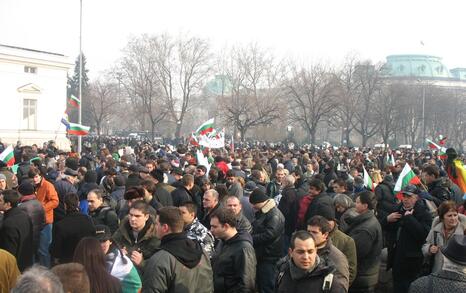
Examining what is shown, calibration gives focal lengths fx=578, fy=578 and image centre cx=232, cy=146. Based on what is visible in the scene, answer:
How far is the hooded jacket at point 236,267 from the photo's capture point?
18.6 feet

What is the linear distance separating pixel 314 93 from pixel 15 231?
44743 millimetres

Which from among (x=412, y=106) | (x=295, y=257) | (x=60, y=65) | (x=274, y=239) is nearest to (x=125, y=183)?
(x=274, y=239)

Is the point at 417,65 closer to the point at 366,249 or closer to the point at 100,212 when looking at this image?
the point at 366,249

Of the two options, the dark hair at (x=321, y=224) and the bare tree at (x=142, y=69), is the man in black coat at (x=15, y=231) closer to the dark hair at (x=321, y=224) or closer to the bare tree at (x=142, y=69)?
the dark hair at (x=321, y=224)

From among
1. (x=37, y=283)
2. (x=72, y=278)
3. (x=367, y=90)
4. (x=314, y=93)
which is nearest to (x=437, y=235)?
(x=72, y=278)

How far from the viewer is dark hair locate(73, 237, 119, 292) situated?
4355 mm

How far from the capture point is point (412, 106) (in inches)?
2486

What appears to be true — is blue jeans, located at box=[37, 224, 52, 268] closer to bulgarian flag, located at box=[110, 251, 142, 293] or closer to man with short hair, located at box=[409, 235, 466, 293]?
bulgarian flag, located at box=[110, 251, 142, 293]

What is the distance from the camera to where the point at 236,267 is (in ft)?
18.8

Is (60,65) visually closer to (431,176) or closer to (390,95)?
(390,95)

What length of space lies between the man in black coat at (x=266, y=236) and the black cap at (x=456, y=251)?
3556 mm

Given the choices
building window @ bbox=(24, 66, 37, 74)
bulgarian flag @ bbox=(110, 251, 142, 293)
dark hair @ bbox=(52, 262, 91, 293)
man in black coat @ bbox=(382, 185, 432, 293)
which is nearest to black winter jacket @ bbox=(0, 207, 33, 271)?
bulgarian flag @ bbox=(110, 251, 142, 293)

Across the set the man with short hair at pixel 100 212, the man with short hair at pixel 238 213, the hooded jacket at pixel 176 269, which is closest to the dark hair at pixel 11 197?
the man with short hair at pixel 100 212

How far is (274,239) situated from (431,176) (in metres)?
3.47
